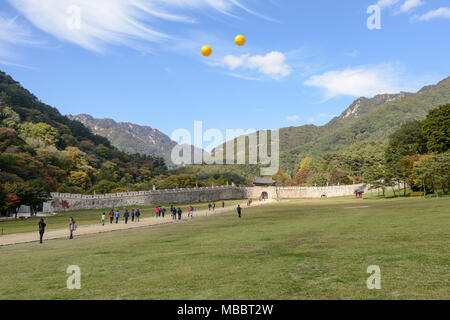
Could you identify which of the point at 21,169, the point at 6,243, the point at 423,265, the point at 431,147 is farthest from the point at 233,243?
the point at 21,169

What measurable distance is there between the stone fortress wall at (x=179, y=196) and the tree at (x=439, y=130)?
50.3 ft

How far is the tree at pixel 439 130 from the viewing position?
64438mm

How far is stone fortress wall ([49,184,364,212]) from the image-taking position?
72.4m

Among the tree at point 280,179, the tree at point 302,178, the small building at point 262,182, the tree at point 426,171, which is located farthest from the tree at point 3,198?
the tree at point 280,179

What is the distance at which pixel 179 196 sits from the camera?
9675 centimetres

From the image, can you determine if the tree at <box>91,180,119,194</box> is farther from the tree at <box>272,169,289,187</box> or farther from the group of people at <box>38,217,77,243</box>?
the tree at <box>272,169,289,187</box>

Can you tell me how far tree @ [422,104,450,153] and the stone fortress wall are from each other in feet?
50.3

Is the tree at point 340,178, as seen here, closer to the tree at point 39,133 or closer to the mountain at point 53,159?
the mountain at point 53,159

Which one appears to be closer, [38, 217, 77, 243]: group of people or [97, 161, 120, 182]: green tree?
[38, 217, 77, 243]: group of people

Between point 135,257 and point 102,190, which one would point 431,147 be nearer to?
point 135,257

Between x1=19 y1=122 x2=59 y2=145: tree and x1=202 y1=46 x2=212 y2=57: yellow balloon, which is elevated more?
x1=19 y1=122 x2=59 y2=145: tree

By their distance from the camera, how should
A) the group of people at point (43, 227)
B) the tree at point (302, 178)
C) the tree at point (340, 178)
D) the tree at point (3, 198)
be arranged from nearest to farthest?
the group of people at point (43, 227) < the tree at point (3, 198) < the tree at point (340, 178) < the tree at point (302, 178)

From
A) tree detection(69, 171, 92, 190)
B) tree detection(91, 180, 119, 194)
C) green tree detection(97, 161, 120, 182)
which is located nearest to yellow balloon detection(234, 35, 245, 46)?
tree detection(91, 180, 119, 194)
